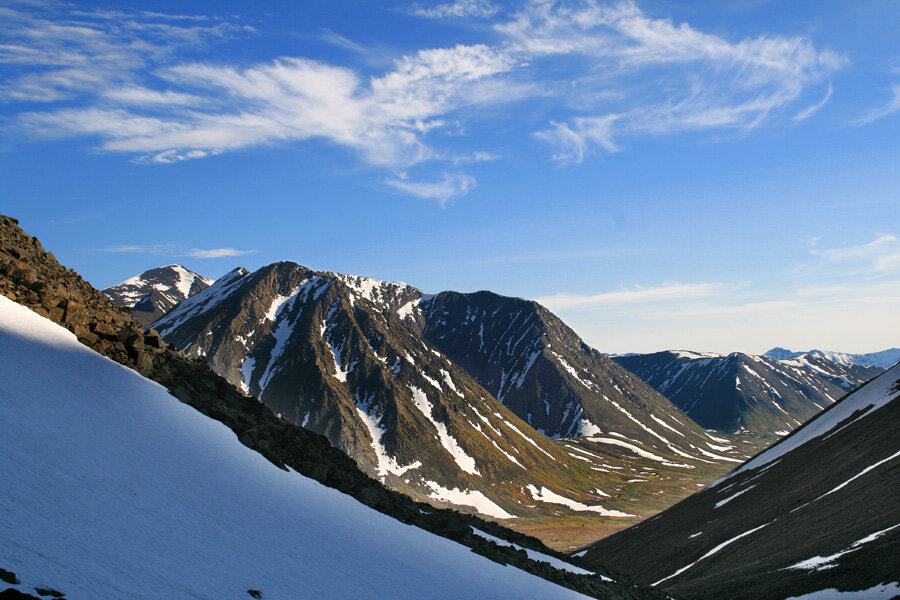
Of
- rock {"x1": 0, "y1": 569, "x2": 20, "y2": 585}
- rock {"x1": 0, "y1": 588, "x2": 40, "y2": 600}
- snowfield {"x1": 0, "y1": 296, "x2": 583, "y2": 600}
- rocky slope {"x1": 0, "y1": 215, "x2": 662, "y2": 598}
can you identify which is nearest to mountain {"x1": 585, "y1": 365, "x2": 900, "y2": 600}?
rocky slope {"x1": 0, "y1": 215, "x2": 662, "y2": 598}

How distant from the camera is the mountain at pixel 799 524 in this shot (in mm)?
33594

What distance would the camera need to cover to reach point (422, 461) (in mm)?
197000

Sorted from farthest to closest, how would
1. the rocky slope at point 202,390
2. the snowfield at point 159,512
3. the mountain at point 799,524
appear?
1. the mountain at point 799,524
2. the rocky slope at point 202,390
3. the snowfield at point 159,512

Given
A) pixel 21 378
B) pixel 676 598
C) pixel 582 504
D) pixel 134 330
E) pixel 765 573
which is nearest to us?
pixel 21 378

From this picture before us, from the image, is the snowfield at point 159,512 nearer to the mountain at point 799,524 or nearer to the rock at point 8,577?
→ the rock at point 8,577

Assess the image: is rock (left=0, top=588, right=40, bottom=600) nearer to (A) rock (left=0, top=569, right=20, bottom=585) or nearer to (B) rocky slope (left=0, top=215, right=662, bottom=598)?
(A) rock (left=0, top=569, right=20, bottom=585)

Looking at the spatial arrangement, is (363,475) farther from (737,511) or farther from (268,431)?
(737,511)

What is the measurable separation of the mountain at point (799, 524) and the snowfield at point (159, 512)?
17.5m

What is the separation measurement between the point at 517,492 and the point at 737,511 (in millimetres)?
136257

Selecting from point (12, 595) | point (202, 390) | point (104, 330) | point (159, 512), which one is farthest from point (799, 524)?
point (104, 330)

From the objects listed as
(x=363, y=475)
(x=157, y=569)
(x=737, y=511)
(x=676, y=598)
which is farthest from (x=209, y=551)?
(x=737, y=511)

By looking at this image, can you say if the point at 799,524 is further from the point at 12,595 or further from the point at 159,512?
the point at 12,595

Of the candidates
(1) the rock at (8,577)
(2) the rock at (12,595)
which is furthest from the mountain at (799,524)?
(1) the rock at (8,577)

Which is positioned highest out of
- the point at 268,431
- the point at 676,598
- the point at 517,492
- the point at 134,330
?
the point at 134,330
